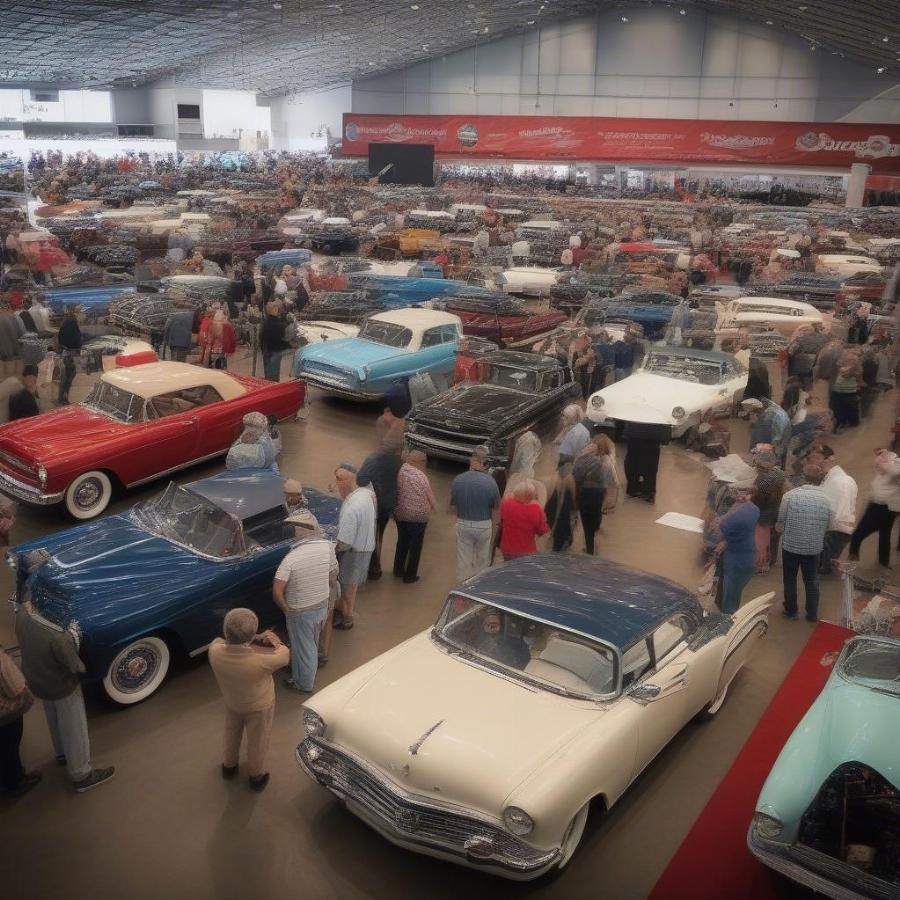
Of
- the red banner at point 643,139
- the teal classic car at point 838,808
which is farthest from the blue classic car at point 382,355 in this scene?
the red banner at point 643,139

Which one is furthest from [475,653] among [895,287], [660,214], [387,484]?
[660,214]

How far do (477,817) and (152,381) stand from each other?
23.2 ft

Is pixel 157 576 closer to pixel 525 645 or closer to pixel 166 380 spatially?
pixel 525 645

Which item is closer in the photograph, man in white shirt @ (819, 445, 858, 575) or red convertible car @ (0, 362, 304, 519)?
man in white shirt @ (819, 445, 858, 575)

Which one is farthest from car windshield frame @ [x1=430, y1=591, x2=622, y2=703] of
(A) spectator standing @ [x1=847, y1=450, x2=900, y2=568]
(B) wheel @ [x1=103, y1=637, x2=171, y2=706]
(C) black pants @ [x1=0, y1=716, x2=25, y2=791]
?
(A) spectator standing @ [x1=847, y1=450, x2=900, y2=568]

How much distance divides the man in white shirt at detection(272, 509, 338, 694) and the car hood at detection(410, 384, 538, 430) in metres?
4.62

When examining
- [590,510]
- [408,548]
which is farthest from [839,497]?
[408,548]

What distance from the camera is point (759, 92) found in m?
42.9

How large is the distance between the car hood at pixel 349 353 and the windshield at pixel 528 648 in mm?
7658

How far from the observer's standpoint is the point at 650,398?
480 inches

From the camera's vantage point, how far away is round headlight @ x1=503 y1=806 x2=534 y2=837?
176 inches

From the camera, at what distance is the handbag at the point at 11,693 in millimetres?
5043

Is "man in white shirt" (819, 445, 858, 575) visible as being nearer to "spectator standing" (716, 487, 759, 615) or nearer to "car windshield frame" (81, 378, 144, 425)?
"spectator standing" (716, 487, 759, 615)

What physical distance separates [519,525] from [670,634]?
2.07 metres
